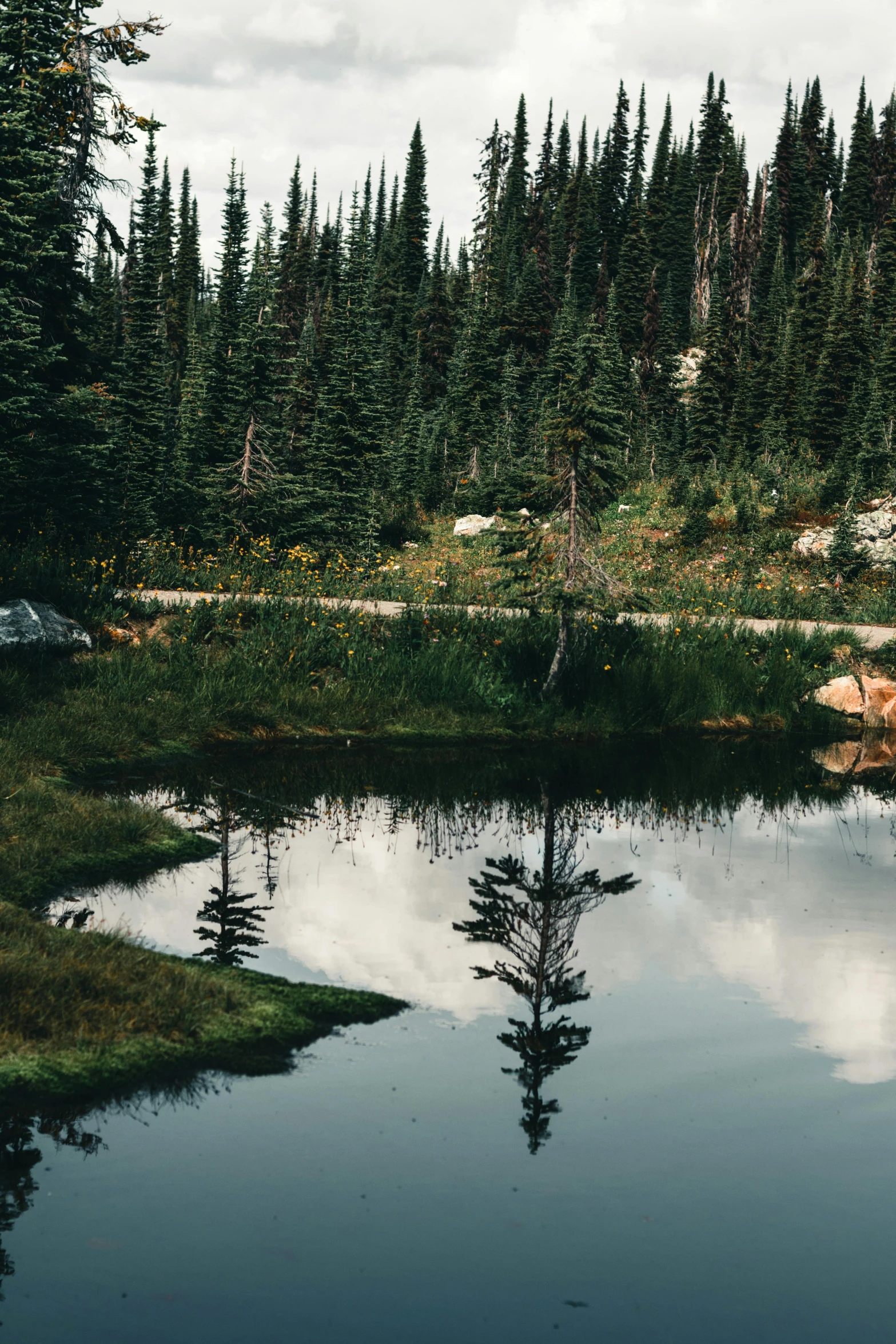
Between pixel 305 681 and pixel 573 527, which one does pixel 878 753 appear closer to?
pixel 573 527

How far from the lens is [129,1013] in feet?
18.0

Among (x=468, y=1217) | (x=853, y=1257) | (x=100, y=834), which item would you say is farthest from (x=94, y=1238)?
(x=100, y=834)

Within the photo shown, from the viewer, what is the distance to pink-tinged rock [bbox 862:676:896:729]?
→ 16.0 m

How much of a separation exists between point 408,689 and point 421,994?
814 centimetres

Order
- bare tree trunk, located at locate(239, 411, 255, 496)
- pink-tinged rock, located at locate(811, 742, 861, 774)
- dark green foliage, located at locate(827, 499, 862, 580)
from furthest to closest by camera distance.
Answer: dark green foliage, located at locate(827, 499, 862, 580), bare tree trunk, located at locate(239, 411, 255, 496), pink-tinged rock, located at locate(811, 742, 861, 774)

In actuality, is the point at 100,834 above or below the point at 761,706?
below

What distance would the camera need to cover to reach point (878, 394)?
3769cm

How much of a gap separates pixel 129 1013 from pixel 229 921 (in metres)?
1.80

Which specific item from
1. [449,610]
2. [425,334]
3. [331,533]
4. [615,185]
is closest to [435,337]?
[425,334]

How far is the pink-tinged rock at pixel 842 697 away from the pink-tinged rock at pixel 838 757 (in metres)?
1.16

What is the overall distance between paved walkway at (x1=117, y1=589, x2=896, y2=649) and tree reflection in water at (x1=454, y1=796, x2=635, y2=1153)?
577 cm

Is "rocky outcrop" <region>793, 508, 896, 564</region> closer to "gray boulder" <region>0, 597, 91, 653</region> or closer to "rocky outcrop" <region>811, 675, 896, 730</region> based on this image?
"rocky outcrop" <region>811, 675, 896, 730</region>

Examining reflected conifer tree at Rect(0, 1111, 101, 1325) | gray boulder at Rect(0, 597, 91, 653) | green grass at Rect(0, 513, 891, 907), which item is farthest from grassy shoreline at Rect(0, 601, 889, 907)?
reflected conifer tree at Rect(0, 1111, 101, 1325)

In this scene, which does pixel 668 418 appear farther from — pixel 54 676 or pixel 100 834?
pixel 100 834
